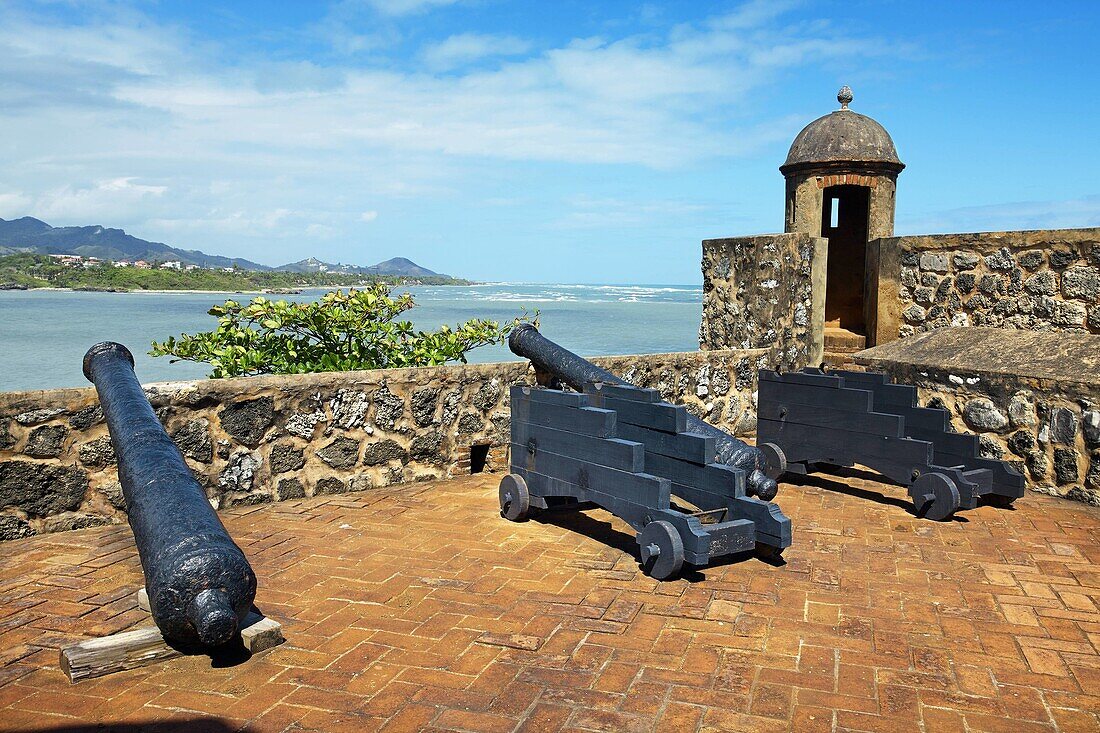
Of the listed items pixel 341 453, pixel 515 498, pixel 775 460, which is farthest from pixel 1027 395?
pixel 341 453

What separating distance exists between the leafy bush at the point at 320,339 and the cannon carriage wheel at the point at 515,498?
2.15 meters

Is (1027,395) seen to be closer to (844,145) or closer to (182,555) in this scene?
(844,145)

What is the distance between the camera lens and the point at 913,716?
283 centimetres

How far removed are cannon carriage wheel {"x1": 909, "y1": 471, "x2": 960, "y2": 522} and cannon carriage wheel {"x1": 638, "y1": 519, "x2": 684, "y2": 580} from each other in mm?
2058

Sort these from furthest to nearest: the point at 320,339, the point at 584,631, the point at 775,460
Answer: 1. the point at 320,339
2. the point at 775,460
3. the point at 584,631

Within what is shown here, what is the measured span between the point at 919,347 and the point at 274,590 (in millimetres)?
5694

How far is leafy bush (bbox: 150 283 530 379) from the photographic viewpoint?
21.5 feet

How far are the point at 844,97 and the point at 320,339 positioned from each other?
23.3 feet

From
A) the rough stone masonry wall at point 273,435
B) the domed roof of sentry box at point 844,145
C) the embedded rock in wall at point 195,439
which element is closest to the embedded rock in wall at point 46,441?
the rough stone masonry wall at point 273,435

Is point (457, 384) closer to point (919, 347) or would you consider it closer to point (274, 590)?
point (274, 590)

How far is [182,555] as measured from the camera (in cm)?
290

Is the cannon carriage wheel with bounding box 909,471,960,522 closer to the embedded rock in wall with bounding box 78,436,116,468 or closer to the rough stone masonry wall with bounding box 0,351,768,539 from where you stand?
the rough stone masonry wall with bounding box 0,351,768,539

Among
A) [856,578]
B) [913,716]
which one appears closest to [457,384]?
[856,578]

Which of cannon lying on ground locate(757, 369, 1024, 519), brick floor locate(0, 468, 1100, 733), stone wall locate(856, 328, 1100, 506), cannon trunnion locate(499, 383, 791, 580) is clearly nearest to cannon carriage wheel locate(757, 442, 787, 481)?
cannon lying on ground locate(757, 369, 1024, 519)
